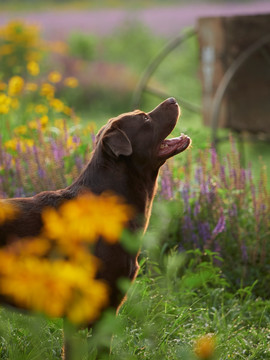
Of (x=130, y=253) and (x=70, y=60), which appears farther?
(x=70, y=60)

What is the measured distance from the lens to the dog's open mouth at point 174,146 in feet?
9.29

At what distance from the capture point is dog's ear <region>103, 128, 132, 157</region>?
267cm

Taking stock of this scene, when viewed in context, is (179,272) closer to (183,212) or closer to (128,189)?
(183,212)

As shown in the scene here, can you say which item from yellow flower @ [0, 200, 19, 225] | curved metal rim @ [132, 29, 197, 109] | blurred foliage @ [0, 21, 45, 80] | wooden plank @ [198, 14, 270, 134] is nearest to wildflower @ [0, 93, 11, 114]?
yellow flower @ [0, 200, 19, 225]

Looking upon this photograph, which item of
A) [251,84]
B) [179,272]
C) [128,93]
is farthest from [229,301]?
[128,93]

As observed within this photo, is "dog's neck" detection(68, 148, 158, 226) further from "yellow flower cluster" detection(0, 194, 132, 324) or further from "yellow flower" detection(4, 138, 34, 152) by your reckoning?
"yellow flower" detection(4, 138, 34, 152)

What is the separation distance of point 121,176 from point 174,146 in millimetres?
286

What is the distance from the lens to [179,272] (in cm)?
366

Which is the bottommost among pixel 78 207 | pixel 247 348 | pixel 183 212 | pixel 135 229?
pixel 247 348

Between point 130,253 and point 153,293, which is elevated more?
point 130,253

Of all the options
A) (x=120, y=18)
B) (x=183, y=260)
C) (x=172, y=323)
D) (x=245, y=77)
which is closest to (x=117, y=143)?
(x=172, y=323)

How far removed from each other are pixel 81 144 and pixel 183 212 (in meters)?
0.89

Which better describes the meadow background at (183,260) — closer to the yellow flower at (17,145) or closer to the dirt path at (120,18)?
the yellow flower at (17,145)

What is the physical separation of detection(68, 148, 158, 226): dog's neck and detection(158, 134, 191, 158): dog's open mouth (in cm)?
11
